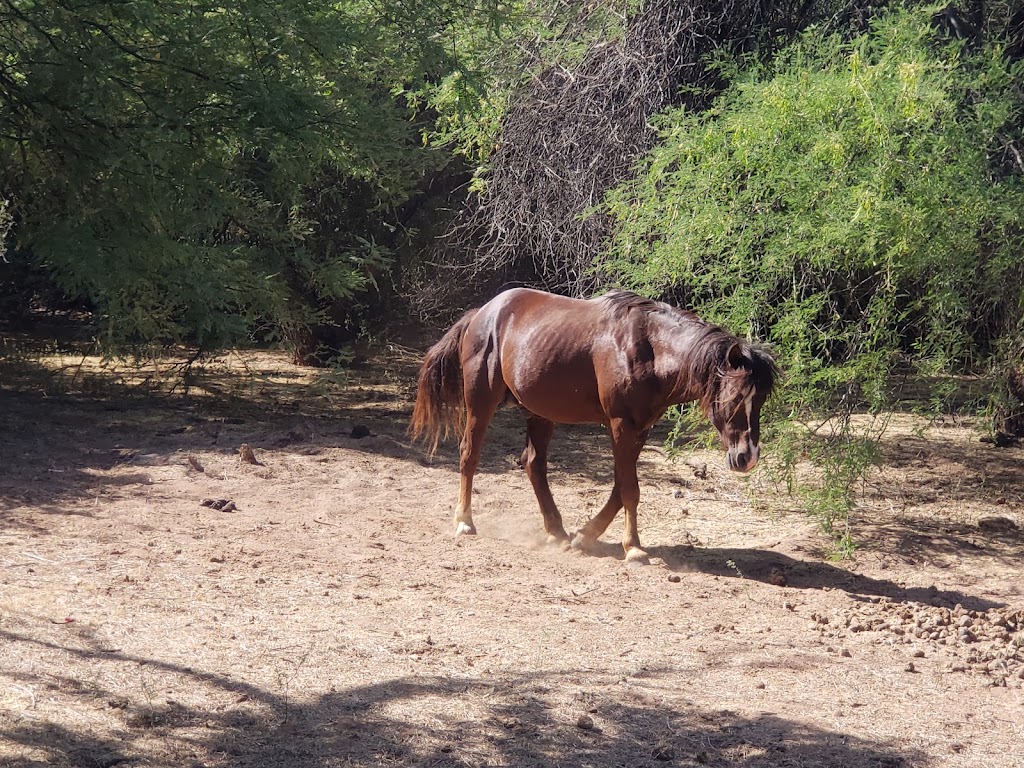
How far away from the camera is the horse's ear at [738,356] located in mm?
6311

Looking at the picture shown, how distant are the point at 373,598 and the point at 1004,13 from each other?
900cm

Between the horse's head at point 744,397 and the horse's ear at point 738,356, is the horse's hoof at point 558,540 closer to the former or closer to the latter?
the horse's head at point 744,397

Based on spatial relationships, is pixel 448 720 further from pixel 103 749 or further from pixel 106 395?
pixel 106 395

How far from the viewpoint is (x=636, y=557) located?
22.7ft

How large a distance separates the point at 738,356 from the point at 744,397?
238 millimetres

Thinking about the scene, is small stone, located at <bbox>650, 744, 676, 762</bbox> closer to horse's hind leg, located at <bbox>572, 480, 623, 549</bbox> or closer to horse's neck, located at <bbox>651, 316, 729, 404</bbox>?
horse's neck, located at <bbox>651, 316, 729, 404</bbox>

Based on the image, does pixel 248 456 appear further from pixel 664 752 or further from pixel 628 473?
pixel 664 752

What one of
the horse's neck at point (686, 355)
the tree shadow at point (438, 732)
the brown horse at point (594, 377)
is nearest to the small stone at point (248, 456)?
the brown horse at point (594, 377)

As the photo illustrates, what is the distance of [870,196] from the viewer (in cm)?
666

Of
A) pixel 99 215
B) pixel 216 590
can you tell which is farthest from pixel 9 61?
pixel 216 590

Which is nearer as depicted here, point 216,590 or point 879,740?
point 879,740

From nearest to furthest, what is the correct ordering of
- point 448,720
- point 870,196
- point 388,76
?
point 448,720 < point 870,196 < point 388,76

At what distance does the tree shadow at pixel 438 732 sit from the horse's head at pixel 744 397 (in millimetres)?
1901

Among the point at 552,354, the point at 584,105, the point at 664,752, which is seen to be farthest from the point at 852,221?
the point at 584,105
